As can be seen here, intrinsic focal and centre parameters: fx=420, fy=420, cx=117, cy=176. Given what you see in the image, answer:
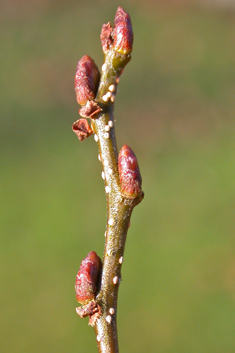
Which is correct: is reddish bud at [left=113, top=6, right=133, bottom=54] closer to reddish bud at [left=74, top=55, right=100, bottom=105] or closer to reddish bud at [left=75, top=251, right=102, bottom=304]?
reddish bud at [left=74, top=55, right=100, bottom=105]

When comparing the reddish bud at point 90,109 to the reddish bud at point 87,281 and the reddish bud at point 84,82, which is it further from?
the reddish bud at point 87,281

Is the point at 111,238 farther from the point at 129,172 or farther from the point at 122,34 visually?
the point at 122,34

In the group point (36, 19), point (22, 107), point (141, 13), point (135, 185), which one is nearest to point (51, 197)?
point (22, 107)

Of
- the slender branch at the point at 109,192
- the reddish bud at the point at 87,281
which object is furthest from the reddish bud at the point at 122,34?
the reddish bud at the point at 87,281

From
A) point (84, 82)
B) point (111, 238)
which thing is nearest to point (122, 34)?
point (84, 82)

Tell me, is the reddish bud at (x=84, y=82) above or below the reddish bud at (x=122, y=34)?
below
